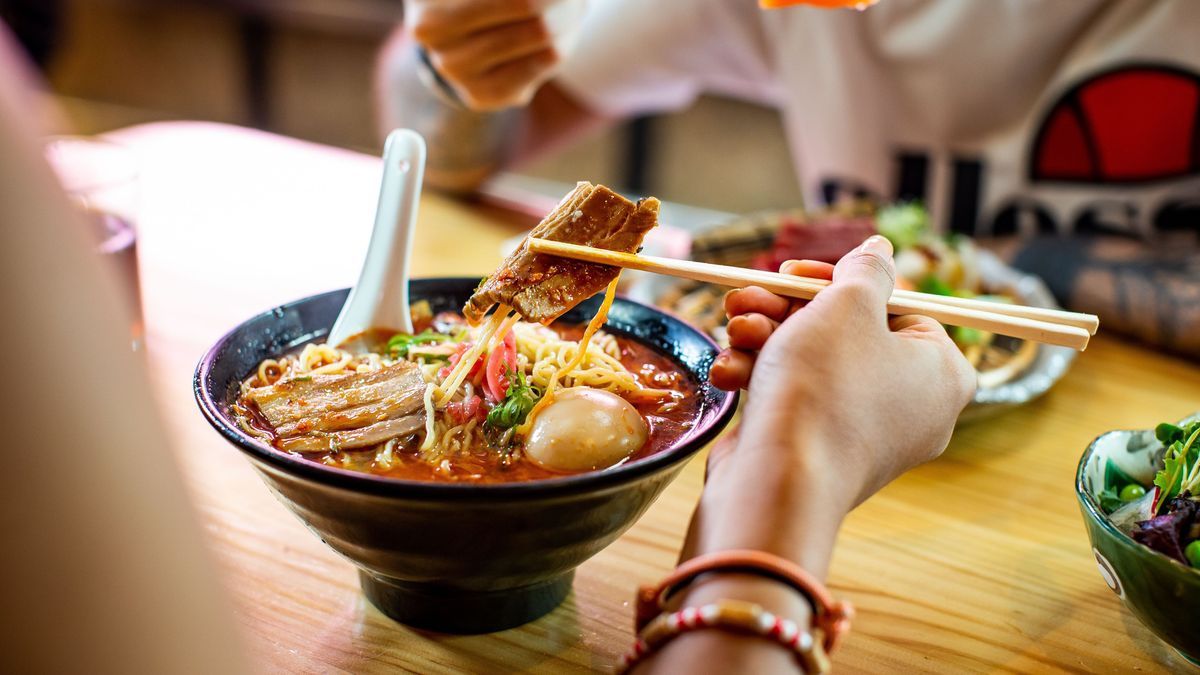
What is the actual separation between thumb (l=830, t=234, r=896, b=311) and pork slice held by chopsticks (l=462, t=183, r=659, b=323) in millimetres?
259

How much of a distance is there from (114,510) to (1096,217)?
323 centimetres

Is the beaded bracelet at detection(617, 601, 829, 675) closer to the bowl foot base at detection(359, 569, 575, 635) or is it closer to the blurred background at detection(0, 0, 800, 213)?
the bowl foot base at detection(359, 569, 575, 635)

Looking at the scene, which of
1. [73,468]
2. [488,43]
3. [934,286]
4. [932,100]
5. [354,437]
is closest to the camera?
[73,468]

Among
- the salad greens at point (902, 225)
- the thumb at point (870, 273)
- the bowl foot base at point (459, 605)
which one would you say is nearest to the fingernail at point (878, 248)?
the thumb at point (870, 273)

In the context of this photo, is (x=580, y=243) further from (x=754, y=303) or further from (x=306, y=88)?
(x=306, y=88)

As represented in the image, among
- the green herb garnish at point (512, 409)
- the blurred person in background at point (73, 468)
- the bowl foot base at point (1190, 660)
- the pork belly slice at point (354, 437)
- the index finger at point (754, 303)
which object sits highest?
the blurred person in background at point (73, 468)

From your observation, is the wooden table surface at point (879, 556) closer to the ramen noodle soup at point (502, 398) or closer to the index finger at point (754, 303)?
the ramen noodle soup at point (502, 398)

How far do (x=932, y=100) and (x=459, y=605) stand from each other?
289 centimetres

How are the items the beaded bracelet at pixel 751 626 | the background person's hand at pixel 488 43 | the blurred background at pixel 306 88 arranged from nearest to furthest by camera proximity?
the beaded bracelet at pixel 751 626, the background person's hand at pixel 488 43, the blurred background at pixel 306 88

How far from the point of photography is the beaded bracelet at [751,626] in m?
0.84

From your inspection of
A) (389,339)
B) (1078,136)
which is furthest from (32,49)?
(1078,136)

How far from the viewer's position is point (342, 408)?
3.94 feet

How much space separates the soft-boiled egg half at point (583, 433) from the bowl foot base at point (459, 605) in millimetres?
177

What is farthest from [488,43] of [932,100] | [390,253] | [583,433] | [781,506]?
[932,100]
